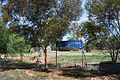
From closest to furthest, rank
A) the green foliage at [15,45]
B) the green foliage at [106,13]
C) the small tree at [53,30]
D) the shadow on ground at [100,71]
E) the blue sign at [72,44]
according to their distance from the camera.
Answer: the green foliage at [106,13] < the shadow on ground at [100,71] < the small tree at [53,30] < the blue sign at [72,44] < the green foliage at [15,45]

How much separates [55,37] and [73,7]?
2202 millimetres

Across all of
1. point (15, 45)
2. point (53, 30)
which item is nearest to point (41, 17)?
point (53, 30)

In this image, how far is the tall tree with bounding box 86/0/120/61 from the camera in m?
18.8

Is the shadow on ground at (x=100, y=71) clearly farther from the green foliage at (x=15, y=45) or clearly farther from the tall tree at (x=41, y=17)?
the green foliage at (x=15, y=45)

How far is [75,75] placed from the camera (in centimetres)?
2061

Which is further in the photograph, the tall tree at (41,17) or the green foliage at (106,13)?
the tall tree at (41,17)

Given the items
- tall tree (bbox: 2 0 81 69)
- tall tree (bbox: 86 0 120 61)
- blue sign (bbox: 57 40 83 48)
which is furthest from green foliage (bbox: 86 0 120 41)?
blue sign (bbox: 57 40 83 48)

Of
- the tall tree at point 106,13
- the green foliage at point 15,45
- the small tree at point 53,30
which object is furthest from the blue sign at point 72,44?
the green foliage at point 15,45

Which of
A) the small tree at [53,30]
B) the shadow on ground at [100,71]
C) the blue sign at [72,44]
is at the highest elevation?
the small tree at [53,30]

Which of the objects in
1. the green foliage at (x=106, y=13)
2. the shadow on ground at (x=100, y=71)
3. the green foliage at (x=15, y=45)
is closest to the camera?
the green foliage at (x=106, y=13)

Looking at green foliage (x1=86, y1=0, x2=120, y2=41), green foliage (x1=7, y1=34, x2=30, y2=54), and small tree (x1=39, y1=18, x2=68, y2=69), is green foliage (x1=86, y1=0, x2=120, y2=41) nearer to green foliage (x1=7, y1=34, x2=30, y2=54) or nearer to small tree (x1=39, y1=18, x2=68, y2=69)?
small tree (x1=39, y1=18, x2=68, y2=69)

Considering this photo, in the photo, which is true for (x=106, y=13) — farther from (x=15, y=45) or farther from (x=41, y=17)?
(x=15, y=45)

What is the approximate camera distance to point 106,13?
19.3 m

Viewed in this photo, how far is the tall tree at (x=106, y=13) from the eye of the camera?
18.8m
